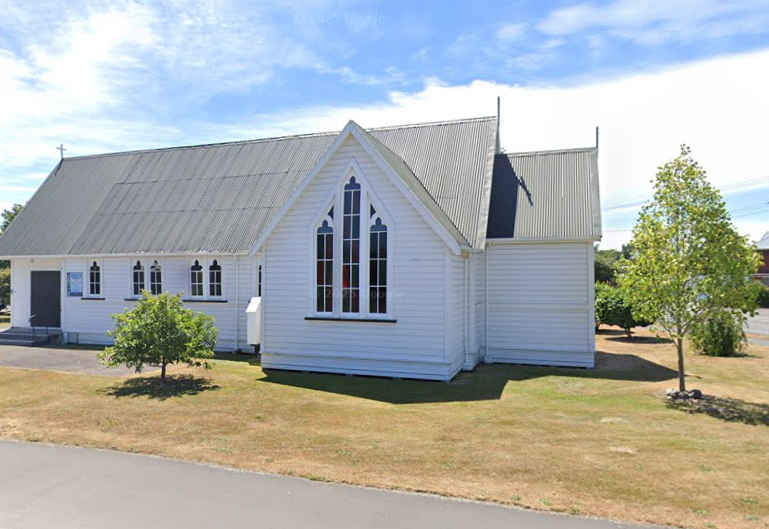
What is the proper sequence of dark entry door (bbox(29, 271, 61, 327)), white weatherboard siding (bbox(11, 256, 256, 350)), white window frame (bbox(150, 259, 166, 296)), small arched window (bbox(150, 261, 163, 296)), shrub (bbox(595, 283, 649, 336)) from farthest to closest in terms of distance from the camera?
1. shrub (bbox(595, 283, 649, 336))
2. dark entry door (bbox(29, 271, 61, 327))
3. small arched window (bbox(150, 261, 163, 296))
4. white window frame (bbox(150, 259, 166, 296))
5. white weatherboard siding (bbox(11, 256, 256, 350))

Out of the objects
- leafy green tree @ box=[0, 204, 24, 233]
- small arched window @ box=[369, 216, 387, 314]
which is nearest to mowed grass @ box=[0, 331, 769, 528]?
small arched window @ box=[369, 216, 387, 314]

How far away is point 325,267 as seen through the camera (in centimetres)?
1516

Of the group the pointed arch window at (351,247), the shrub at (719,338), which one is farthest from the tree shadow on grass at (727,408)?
the pointed arch window at (351,247)

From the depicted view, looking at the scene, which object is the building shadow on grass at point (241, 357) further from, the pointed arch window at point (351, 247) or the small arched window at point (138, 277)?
the pointed arch window at point (351, 247)

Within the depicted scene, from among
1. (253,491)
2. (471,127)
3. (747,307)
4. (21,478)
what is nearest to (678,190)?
(747,307)

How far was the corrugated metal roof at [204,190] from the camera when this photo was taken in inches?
750

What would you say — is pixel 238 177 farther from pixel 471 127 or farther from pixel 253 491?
pixel 253 491

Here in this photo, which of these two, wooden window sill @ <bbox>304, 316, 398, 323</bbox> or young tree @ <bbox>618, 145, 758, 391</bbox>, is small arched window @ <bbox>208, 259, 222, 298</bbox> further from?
young tree @ <bbox>618, 145, 758, 391</bbox>

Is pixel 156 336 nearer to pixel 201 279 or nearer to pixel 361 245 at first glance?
pixel 361 245

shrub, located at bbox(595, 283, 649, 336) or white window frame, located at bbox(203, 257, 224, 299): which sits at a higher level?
white window frame, located at bbox(203, 257, 224, 299)

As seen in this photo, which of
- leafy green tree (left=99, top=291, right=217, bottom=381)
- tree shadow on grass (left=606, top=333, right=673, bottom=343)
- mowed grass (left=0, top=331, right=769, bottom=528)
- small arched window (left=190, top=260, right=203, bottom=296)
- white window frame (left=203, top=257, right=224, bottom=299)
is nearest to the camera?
mowed grass (left=0, top=331, right=769, bottom=528)

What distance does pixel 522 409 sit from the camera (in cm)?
1159

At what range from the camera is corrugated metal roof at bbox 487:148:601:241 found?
1706 cm

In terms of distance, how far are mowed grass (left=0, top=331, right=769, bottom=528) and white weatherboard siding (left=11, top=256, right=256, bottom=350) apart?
391 cm
